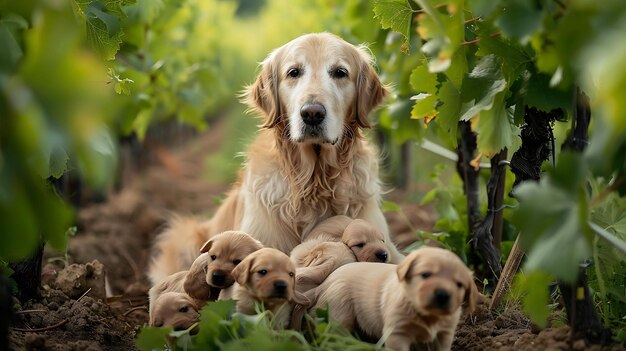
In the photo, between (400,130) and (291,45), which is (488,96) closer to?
(291,45)

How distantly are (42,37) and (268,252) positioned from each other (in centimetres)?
145

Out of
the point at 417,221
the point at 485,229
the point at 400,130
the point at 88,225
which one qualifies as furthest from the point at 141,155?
the point at 485,229

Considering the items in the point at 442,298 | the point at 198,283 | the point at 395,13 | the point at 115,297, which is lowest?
the point at 115,297

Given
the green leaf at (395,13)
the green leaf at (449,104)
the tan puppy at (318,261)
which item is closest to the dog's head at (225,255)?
the tan puppy at (318,261)

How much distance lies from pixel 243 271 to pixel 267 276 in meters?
0.12

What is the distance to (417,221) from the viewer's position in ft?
22.6

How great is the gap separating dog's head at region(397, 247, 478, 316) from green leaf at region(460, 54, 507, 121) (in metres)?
0.81

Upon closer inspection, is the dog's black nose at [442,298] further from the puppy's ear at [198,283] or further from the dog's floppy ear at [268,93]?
the dog's floppy ear at [268,93]

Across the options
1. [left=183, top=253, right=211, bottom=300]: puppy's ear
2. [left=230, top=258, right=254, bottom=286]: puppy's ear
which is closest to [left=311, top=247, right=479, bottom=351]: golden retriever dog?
[left=230, top=258, right=254, bottom=286]: puppy's ear

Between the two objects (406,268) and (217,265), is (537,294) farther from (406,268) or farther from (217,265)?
(217,265)

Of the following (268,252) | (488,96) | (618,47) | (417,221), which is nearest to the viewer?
(618,47)

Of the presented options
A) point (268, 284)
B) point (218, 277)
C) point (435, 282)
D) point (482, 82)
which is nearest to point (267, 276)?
point (268, 284)

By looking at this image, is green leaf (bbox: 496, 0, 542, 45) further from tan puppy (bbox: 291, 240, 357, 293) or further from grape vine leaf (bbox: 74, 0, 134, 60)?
grape vine leaf (bbox: 74, 0, 134, 60)

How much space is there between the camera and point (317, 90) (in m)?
4.02
